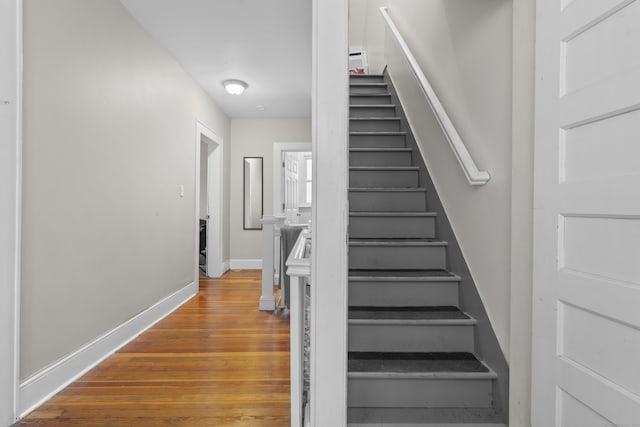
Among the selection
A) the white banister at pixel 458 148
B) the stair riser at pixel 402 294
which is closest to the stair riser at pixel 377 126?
the white banister at pixel 458 148

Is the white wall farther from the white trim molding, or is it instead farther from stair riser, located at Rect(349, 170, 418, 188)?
the white trim molding

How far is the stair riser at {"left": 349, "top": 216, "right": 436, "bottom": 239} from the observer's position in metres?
2.41

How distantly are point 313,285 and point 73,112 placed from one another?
1839mm

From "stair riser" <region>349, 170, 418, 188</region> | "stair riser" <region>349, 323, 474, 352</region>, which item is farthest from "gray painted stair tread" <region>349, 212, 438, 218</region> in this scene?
"stair riser" <region>349, 323, 474, 352</region>

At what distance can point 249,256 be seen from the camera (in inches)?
221

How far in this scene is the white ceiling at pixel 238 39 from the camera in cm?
257

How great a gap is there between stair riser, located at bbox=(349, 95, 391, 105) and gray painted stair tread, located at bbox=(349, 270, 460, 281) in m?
2.18

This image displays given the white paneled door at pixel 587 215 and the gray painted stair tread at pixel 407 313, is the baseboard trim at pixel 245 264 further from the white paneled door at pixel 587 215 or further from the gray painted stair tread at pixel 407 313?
the white paneled door at pixel 587 215

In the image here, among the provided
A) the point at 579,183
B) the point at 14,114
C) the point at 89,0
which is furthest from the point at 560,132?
the point at 89,0

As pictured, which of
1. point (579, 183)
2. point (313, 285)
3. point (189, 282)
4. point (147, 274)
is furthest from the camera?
point (189, 282)

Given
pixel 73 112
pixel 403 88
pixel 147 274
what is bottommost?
pixel 147 274

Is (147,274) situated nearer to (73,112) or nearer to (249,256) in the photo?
(73,112)

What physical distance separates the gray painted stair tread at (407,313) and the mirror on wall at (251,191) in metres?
3.87

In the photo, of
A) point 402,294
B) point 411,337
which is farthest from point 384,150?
point 411,337
